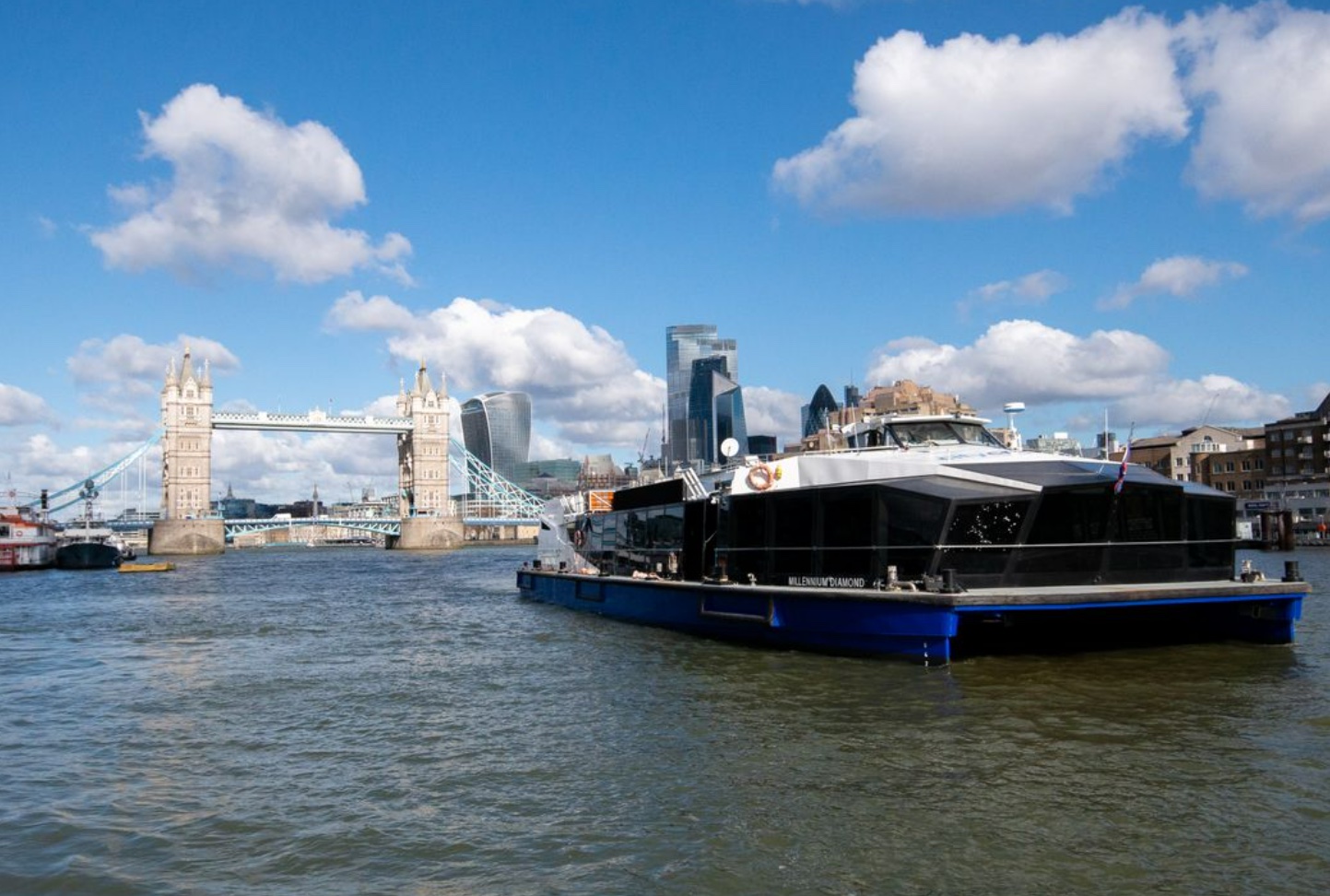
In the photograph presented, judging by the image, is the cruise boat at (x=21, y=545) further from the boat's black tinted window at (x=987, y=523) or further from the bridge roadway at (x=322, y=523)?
the boat's black tinted window at (x=987, y=523)

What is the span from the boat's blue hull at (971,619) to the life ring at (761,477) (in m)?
1.98

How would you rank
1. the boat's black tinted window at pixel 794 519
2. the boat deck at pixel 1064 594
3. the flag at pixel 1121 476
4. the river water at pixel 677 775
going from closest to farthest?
the river water at pixel 677 775 → the boat deck at pixel 1064 594 → the flag at pixel 1121 476 → the boat's black tinted window at pixel 794 519

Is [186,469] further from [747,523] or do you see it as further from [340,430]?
[747,523]

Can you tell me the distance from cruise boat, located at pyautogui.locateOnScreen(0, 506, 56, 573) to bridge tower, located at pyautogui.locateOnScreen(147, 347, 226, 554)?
45.0 meters

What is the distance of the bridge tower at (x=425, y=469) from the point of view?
15262 centimetres

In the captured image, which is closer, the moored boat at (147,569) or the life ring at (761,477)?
the life ring at (761,477)

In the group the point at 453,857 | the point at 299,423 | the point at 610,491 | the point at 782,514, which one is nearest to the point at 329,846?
the point at 453,857

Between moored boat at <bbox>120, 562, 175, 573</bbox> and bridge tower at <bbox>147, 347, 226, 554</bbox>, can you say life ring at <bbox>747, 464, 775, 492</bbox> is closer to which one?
moored boat at <bbox>120, 562, 175, 573</bbox>

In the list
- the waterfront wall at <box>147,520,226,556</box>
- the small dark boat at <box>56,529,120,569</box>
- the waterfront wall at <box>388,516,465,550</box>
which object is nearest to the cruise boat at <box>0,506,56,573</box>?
the small dark boat at <box>56,529,120,569</box>

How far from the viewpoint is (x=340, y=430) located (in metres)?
163

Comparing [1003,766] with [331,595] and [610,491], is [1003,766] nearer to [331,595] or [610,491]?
[610,491]

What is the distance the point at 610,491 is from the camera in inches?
A: 1231

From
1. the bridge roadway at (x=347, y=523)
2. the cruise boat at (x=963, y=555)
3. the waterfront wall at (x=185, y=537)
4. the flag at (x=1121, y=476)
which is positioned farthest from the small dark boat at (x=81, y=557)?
the flag at (x=1121, y=476)

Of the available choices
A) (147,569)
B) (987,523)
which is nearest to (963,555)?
(987,523)
